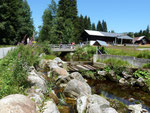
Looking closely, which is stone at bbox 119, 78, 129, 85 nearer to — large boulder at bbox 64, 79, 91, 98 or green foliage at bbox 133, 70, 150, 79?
green foliage at bbox 133, 70, 150, 79

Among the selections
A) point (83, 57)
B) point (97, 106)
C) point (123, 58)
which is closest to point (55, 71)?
point (97, 106)

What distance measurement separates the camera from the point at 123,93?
812 cm

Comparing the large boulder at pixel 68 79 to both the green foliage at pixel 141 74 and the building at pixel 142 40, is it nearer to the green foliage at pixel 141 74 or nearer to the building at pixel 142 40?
the green foliage at pixel 141 74

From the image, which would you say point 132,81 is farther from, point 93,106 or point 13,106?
point 13,106

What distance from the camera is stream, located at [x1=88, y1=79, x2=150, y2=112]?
695 cm

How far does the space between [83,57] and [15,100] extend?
69.8 feet

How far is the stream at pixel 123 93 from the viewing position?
695 centimetres

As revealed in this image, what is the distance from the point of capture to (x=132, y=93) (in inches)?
319

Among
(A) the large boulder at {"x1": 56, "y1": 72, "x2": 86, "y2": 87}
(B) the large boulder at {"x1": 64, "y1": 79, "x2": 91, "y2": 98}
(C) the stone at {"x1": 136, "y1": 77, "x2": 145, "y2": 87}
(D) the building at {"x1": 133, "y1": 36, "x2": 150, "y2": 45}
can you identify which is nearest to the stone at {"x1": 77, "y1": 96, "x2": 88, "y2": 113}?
(B) the large boulder at {"x1": 64, "y1": 79, "x2": 91, "y2": 98}

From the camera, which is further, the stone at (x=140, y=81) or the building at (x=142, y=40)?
the building at (x=142, y=40)

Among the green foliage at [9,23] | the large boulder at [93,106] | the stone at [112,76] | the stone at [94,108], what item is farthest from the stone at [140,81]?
the green foliage at [9,23]

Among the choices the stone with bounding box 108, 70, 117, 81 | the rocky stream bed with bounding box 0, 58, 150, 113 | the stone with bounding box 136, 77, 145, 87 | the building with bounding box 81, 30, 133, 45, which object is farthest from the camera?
the building with bounding box 81, 30, 133, 45

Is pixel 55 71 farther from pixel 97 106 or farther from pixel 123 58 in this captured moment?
pixel 123 58

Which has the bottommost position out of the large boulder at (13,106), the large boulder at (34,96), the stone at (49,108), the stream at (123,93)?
the stream at (123,93)
